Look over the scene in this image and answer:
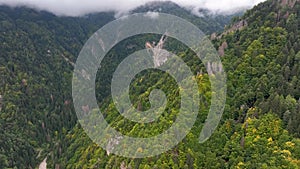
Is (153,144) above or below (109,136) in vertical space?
above

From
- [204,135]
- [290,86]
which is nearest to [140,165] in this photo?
[204,135]

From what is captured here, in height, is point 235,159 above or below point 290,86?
below

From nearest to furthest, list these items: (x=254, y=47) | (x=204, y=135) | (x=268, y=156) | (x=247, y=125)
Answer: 1. (x=268, y=156)
2. (x=247, y=125)
3. (x=204, y=135)
4. (x=254, y=47)

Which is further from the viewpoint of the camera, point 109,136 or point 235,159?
point 109,136

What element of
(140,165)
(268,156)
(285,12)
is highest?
(285,12)

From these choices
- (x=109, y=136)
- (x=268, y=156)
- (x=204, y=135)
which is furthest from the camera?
(x=109, y=136)

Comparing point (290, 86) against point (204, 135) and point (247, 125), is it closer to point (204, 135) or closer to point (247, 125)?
point (247, 125)

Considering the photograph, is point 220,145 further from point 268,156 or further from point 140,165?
point 140,165

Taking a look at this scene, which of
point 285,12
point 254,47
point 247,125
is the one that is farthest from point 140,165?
point 285,12

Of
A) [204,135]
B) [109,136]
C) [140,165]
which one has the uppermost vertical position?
[204,135]
